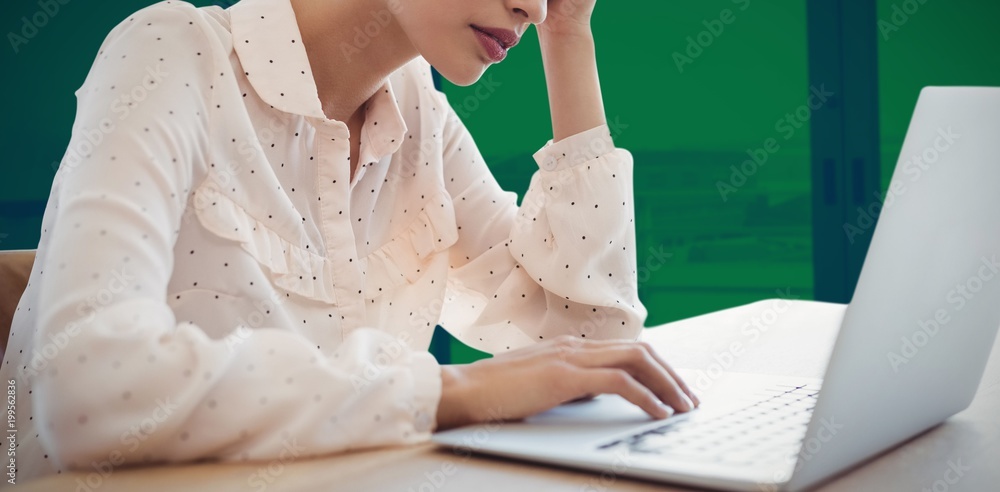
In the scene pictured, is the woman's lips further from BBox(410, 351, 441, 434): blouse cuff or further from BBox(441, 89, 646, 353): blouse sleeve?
BBox(410, 351, 441, 434): blouse cuff

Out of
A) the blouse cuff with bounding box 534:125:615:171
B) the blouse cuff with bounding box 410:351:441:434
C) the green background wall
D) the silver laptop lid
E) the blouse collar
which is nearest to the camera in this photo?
the silver laptop lid

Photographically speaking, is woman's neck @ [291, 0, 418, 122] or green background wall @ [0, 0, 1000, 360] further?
green background wall @ [0, 0, 1000, 360]

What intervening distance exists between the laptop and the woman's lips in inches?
19.3

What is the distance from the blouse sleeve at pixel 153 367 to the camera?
57 cm

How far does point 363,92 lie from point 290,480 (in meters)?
0.70

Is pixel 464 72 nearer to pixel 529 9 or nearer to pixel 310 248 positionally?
pixel 529 9

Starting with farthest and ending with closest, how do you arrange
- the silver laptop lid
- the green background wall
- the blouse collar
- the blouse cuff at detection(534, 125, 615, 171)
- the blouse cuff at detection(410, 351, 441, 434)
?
the green background wall < the blouse cuff at detection(534, 125, 615, 171) < the blouse collar < the blouse cuff at detection(410, 351, 441, 434) < the silver laptop lid

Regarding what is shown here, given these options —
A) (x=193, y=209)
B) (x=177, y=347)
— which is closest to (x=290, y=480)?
(x=177, y=347)

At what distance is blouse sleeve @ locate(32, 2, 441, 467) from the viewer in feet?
1.89

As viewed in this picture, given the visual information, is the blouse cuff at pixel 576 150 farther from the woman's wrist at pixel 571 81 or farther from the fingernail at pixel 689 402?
the fingernail at pixel 689 402

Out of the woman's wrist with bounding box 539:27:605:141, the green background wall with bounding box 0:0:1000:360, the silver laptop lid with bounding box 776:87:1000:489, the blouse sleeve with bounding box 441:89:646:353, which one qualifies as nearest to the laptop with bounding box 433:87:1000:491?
the silver laptop lid with bounding box 776:87:1000:489

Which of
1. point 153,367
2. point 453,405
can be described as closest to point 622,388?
point 453,405

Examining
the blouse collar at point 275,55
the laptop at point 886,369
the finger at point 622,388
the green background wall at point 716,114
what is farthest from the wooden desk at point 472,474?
the green background wall at point 716,114

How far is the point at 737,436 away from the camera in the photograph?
2.01ft
